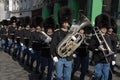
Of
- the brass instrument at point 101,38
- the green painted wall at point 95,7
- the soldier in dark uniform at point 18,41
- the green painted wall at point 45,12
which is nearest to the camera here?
the brass instrument at point 101,38

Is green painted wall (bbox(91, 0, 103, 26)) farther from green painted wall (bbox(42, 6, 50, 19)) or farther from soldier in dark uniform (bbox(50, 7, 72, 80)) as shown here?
soldier in dark uniform (bbox(50, 7, 72, 80))

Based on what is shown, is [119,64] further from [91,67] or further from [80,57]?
[80,57]

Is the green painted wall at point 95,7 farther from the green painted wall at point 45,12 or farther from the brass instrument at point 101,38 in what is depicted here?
the brass instrument at point 101,38

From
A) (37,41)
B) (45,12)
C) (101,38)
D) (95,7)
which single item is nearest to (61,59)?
(101,38)

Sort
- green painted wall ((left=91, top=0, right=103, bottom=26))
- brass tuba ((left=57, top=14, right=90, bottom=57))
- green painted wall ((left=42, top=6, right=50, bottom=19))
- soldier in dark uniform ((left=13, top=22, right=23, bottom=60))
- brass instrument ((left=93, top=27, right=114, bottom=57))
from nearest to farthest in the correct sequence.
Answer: brass tuba ((left=57, top=14, right=90, bottom=57)) → brass instrument ((left=93, top=27, right=114, bottom=57)) → soldier in dark uniform ((left=13, top=22, right=23, bottom=60)) → green painted wall ((left=91, top=0, right=103, bottom=26)) → green painted wall ((left=42, top=6, right=50, bottom=19))

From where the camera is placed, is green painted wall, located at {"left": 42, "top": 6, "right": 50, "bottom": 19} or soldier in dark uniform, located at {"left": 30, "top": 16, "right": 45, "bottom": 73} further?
green painted wall, located at {"left": 42, "top": 6, "right": 50, "bottom": 19}

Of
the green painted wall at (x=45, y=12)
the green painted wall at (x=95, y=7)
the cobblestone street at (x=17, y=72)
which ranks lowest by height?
the green painted wall at (x=45, y=12)

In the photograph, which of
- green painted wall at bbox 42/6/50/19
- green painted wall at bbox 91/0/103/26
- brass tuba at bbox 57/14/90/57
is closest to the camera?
brass tuba at bbox 57/14/90/57

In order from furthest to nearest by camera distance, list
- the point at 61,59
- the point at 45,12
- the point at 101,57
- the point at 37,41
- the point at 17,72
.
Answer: the point at 45,12 < the point at 17,72 < the point at 37,41 < the point at 101,57 < the point at 61,59

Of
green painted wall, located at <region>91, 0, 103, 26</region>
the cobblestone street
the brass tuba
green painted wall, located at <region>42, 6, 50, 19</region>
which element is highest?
the brass tuba

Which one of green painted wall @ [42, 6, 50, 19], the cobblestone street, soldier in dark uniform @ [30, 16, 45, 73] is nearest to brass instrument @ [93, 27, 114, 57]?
soldier in dark uniform @ [30, 16, 45, 73]

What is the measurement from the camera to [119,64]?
54.0 ft

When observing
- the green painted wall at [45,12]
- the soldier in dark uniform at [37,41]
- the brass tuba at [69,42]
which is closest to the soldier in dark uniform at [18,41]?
the soldier in dark uniform at [37,41]

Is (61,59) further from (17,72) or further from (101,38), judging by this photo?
(17,72)
